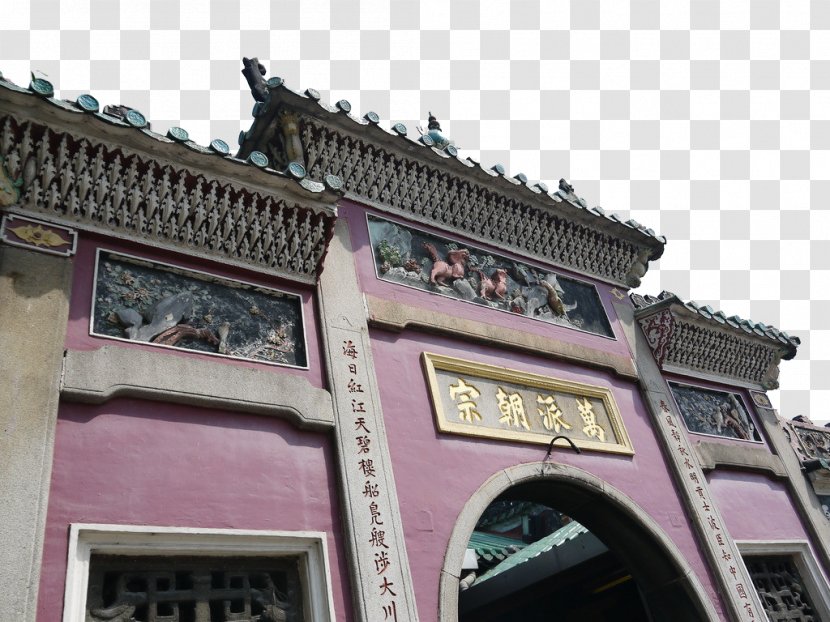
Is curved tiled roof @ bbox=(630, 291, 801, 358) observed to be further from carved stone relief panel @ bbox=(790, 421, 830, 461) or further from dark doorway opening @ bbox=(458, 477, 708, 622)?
dark doorway opening @ bbox=(458, 477, 708, 622)

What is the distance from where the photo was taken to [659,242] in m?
8.04

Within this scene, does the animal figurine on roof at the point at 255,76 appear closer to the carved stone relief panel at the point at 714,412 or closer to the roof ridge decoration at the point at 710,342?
the roof ridge decoration at the point at 710,342

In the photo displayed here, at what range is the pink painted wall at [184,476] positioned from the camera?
3.56 metres

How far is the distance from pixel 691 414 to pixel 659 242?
1974mm

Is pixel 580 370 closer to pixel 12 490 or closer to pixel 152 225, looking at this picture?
pixel 152 225

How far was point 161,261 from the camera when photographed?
4.67 meters

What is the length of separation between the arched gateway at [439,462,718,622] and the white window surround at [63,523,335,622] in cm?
175

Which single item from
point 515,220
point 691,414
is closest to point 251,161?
point 515,220

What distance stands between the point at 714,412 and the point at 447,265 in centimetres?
373

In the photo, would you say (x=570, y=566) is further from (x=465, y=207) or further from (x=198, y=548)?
(x=198, y=548)

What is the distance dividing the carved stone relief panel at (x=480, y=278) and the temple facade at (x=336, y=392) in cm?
3

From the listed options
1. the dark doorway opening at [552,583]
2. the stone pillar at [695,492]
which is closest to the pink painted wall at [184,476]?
the stone pillar at [695,492]

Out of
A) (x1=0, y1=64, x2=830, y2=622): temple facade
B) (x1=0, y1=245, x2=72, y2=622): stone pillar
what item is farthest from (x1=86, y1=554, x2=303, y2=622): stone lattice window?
(x1=0, y1=245, x2=72, y2=622): stone pillar

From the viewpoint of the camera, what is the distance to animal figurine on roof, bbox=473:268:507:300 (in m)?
6.46
